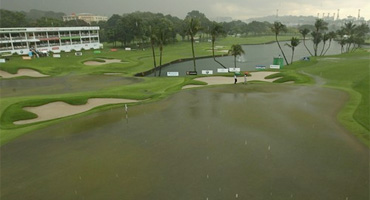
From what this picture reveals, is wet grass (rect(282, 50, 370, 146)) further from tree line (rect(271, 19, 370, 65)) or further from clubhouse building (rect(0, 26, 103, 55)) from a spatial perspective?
clubhouse building (rect(0, 26, 103, 55))

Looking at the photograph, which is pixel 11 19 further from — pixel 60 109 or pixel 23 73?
pixel 60 109

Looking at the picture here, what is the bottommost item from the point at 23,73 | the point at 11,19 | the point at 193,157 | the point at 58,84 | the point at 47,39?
the point at 193,157

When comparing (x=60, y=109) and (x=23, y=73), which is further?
(x=23, y=73)

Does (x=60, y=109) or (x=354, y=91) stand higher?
(x=354, y=91)

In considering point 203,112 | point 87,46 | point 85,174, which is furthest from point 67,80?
point 87,46

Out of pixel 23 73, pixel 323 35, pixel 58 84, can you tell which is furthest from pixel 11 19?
pixel 323 35
